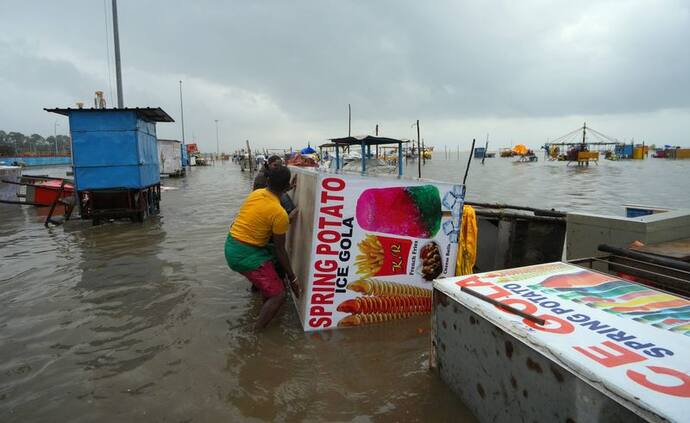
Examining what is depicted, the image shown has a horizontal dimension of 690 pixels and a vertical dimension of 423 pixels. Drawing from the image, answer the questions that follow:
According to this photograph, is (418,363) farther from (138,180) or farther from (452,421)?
(138,180)

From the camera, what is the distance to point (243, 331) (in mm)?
4289

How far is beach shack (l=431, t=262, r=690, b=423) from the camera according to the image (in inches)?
62.7

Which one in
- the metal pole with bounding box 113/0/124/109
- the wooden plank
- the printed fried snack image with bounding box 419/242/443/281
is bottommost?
the printed fried snack image with bounding box 419/242/443/281

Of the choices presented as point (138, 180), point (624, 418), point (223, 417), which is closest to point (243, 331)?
point (223, 417)

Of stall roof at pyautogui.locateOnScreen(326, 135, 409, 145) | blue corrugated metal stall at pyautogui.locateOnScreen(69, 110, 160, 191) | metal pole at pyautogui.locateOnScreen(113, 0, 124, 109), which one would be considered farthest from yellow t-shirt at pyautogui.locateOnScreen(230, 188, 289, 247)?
stall roof at pyautogui.locateOnScreen(326, 135, 409, 145)

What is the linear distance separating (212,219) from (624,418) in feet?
37.8

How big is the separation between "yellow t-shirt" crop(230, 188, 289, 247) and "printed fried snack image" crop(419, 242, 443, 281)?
63.7 inches

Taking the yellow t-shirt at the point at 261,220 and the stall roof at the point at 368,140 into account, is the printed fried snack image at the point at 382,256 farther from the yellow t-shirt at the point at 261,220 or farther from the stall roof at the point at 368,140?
the stall roof at the point at 368,140

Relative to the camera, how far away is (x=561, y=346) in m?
1.86

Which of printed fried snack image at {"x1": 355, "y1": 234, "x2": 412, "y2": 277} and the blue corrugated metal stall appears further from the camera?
the blue corrugated metal stall

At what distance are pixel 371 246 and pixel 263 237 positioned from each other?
1122mm

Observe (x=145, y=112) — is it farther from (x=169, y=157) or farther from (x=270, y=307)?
(x=169, y=157)

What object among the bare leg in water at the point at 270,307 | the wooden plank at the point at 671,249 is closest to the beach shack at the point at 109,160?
the bare leg in water at the point at 270,307

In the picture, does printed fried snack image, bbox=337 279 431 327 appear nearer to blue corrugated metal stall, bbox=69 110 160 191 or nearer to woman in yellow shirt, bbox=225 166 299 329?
woman in yellow shirt, bbox=225 166 299 329
